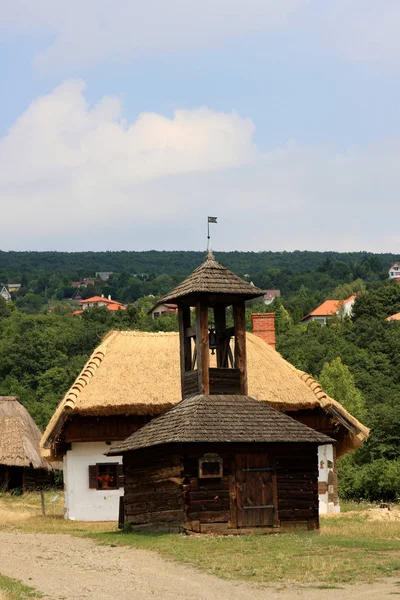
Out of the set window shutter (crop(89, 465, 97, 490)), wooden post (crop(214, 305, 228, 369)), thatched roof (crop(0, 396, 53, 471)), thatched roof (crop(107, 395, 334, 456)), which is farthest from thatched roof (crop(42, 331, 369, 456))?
thatched roof (crop(0, 396, 53, 471))

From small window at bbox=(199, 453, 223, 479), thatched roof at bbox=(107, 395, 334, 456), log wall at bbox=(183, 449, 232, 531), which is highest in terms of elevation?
thatched roof at bbox=(107, 395, 334, 456)

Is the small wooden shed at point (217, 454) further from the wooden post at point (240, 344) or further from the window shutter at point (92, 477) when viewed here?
the window shutter at point (92, 477)

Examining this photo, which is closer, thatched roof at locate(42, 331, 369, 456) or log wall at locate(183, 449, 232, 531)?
log wall at locate(183, 449, 232, 531)

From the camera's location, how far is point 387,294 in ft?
386

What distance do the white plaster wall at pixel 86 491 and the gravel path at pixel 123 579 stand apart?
10553 millimetres

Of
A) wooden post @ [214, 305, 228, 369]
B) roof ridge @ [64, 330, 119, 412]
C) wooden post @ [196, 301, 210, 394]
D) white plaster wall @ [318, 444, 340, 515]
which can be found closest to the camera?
wooden post @ [196, 301, 210, 394]

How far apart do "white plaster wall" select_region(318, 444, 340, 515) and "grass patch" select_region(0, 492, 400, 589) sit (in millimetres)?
5330

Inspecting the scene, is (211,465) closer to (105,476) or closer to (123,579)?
(123,579)

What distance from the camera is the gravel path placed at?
1500cm

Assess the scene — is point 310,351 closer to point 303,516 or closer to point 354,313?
point 354,313

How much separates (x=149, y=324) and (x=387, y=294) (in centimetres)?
3188

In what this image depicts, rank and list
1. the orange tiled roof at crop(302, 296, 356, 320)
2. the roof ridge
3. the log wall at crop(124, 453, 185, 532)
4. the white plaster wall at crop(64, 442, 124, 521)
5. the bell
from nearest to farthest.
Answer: the log wall at crop(124, 453, 185, 532) < the bell < the roof ridge < the white plaster wall at crop(64, 442, 124, 521) < the orange tiled roof at crop(302, 296, 356, 320)

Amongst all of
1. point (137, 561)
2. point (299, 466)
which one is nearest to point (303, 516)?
point (299, 466)

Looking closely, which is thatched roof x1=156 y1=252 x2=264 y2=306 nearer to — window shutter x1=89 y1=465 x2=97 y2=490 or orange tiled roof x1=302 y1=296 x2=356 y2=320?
window shutter x1=89 y1=465 x2=97 y2=490
